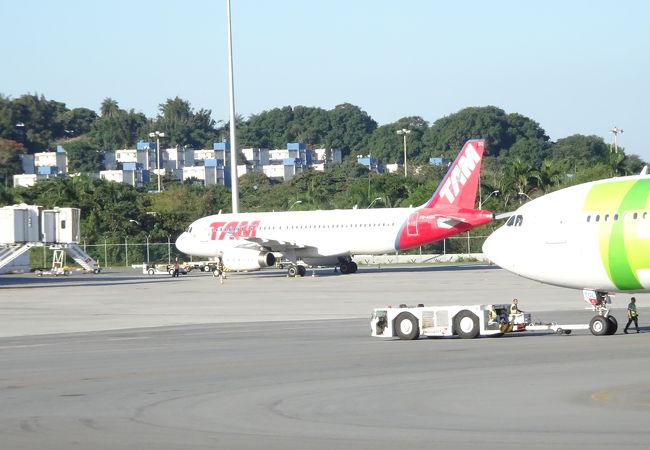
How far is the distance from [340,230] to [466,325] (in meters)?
42.4

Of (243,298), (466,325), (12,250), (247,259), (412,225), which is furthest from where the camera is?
(12,250)

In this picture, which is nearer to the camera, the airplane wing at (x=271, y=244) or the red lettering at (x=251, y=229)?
the airplane wing at (x=271, y=244)

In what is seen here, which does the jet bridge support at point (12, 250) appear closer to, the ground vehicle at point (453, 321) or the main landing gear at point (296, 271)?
the main landing gear at point (296, 271)

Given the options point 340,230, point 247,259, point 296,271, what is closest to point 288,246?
point 296,271

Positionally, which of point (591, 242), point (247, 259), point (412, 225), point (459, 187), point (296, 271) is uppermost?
point (459, 187)

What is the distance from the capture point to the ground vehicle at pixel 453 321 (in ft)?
90.3

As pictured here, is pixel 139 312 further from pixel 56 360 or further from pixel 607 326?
pixel 607 326

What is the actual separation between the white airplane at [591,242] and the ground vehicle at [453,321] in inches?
60.7

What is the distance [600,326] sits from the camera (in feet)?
88.7

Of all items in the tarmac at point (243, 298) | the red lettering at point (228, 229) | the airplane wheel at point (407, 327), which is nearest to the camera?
the airplane wheel at point (407, 327)

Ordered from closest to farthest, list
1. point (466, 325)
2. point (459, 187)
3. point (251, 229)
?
point (466, 325) → point (459, 187) → point (251, 229)

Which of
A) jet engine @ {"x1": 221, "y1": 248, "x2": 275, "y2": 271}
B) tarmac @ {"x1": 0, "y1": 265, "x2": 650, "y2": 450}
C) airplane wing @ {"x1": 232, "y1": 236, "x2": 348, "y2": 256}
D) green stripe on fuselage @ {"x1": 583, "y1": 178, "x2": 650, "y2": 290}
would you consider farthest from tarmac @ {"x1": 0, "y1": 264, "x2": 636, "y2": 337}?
green stripe on fuselage @ {"x1": 583, "y1": 178, "x2": 650, "y2": 290}

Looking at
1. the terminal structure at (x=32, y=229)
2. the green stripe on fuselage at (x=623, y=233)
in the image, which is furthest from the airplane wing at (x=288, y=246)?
the green stripe on fuselage at (x=623, y=233)

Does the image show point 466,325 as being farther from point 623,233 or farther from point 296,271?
point 296,271
